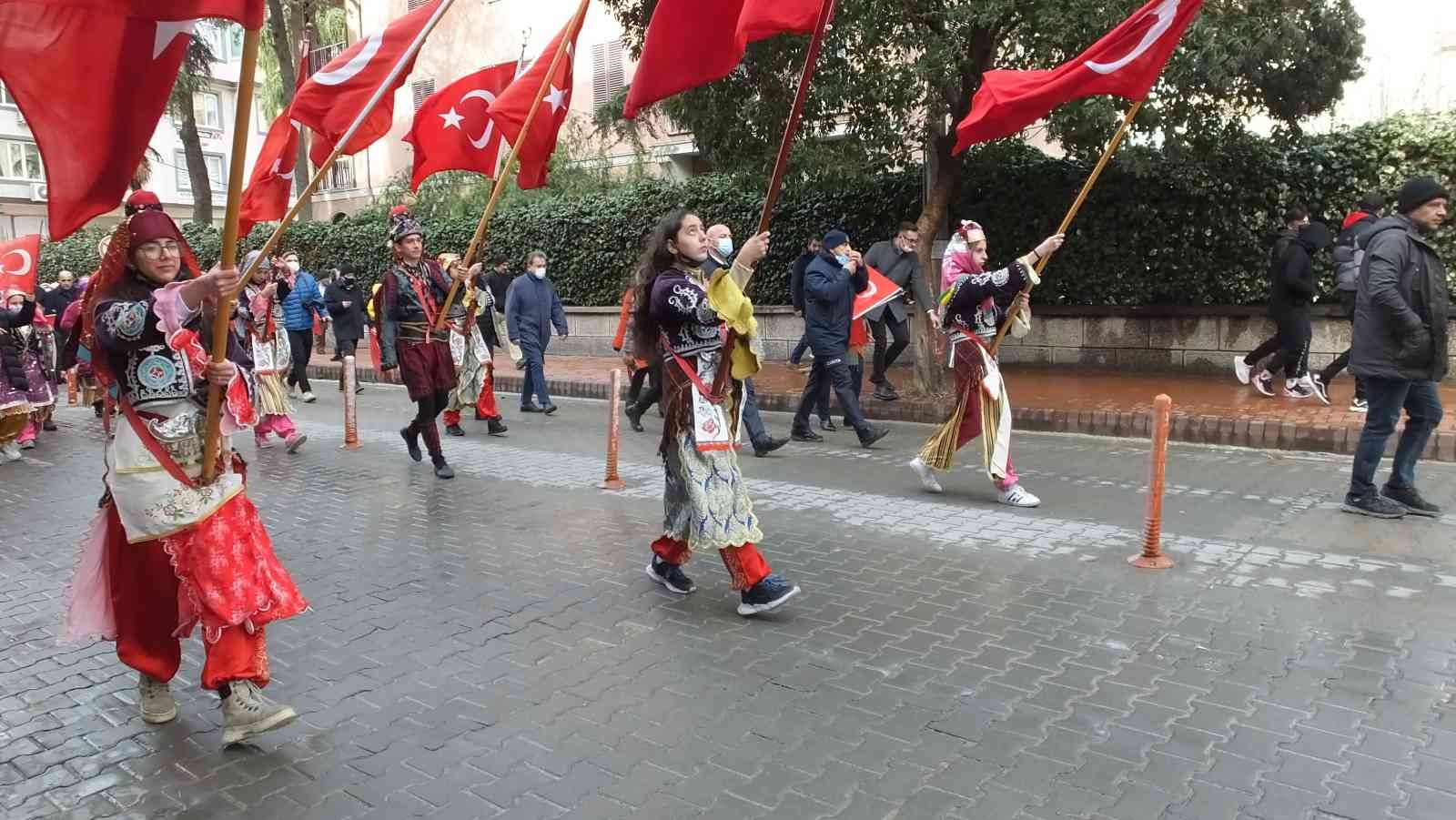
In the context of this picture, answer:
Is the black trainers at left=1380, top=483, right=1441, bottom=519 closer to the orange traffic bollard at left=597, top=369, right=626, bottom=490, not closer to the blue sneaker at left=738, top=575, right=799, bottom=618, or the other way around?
the blue sneaker at left=738, top=575, right=799, bottom=618

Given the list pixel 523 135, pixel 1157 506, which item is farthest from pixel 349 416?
pixel 1157 506

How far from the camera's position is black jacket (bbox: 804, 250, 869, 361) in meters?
10.2

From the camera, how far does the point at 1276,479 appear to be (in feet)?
26.3

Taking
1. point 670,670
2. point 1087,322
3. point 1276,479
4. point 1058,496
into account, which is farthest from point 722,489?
point 1087,322

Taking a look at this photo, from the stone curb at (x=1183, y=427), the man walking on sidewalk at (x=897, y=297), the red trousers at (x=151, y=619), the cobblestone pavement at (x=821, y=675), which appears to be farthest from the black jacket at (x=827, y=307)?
the red trousers at (x=151, y=619)

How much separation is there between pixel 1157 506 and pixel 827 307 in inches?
194

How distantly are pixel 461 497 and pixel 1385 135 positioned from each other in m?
11.1

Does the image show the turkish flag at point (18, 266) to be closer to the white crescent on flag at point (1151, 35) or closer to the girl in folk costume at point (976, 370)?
the girl in folk costume at point (976, 370)

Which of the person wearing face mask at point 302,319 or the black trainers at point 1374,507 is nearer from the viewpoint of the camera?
the black trainers at point 1374,507

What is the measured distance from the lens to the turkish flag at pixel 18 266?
10516mm

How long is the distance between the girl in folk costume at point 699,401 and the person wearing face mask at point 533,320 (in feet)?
26.2

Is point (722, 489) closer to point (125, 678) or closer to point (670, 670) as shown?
point (670, 670)

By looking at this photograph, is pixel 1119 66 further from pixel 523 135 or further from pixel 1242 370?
pixel 1242 370

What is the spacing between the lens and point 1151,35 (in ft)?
23.5
